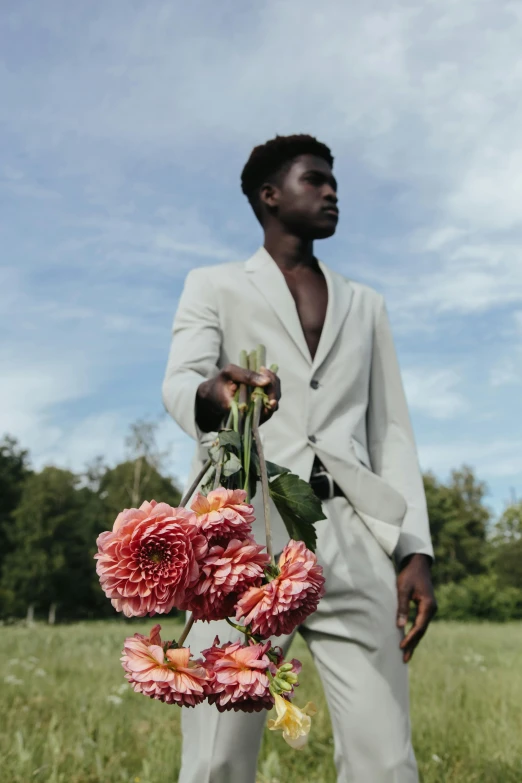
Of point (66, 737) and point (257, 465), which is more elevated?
point (257, 465)

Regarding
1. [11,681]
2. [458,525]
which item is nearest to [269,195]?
[11,681]

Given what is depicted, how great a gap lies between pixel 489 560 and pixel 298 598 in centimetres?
4702

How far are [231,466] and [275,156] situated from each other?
195cm

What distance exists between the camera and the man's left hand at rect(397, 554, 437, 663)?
2.61m

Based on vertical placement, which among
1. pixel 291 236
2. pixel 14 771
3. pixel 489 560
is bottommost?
pixel 14 771

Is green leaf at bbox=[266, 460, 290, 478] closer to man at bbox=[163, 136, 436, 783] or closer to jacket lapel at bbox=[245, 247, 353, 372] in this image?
man at bbox=[163, 136, 436, 783]

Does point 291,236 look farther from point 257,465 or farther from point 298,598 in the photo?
point 298,598

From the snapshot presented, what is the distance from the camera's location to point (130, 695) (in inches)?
240

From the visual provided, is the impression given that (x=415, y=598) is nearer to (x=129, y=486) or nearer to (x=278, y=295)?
(x=278, y=295)

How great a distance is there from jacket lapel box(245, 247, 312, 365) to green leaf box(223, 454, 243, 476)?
3.95ft

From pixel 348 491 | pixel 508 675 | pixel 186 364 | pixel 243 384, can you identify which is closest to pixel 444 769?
pixel 348 491

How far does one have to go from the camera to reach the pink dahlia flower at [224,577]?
1369mm

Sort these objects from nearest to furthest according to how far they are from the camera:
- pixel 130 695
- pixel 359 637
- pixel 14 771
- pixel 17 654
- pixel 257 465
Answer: pixel 257 465
pixel 359 637
pixel 14 771
pixel 130 695
pixel 17 654

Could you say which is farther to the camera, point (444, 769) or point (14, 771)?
point (444, 769)
